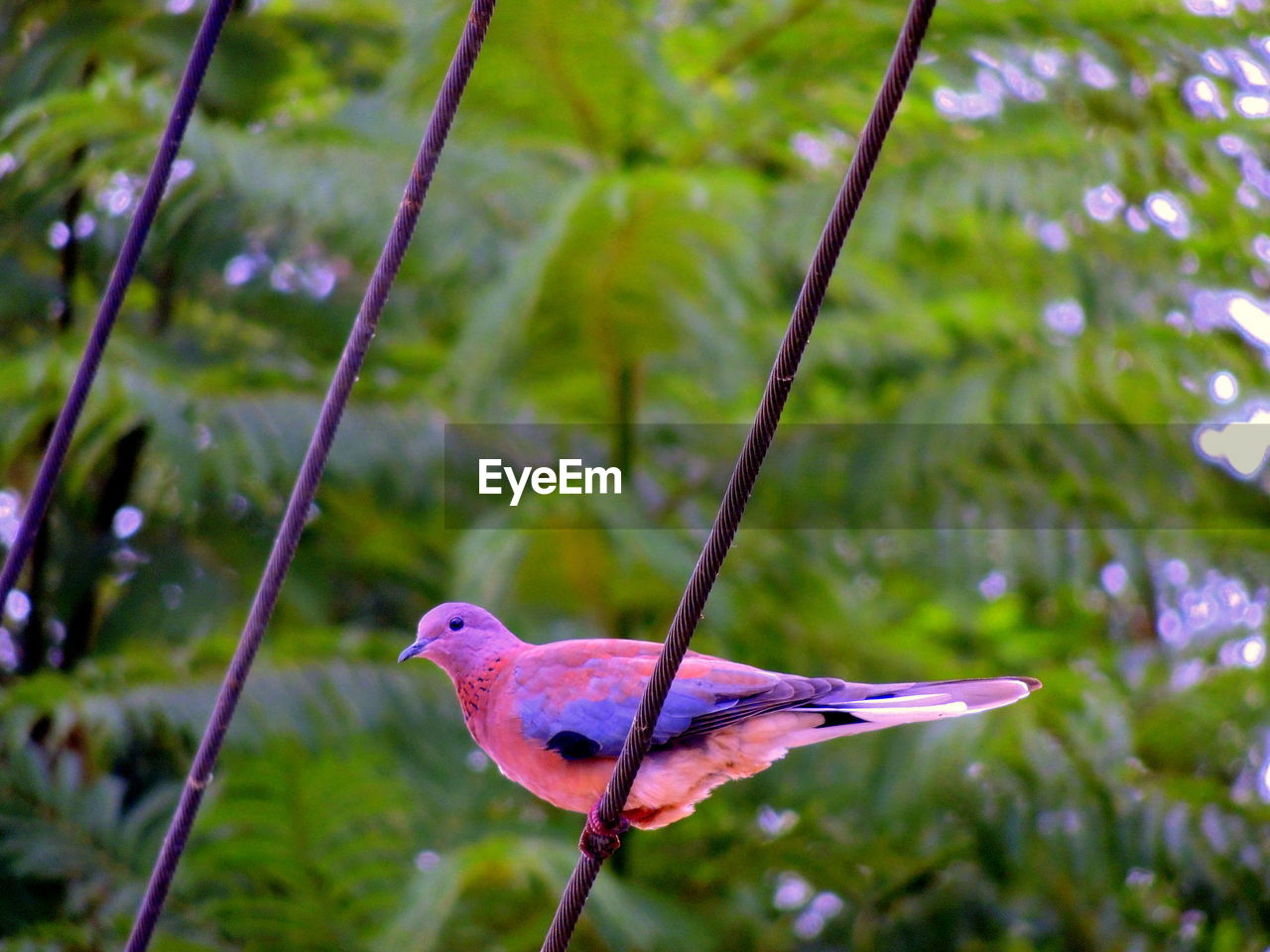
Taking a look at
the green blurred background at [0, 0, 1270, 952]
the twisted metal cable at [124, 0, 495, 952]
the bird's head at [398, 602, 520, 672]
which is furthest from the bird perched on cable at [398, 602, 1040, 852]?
the green blurred background at [0, 0, 1270, 952]

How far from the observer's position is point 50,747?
3.50m

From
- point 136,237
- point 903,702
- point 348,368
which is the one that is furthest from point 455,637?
point 136,237

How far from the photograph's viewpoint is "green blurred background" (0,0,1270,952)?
3047 millimetres

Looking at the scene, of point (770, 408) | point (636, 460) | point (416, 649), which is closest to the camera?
point (770, 408)

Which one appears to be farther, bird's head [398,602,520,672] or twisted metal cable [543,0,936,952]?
bird's head [398,602,520,672]

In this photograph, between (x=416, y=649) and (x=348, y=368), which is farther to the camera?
(x=416, y=649)

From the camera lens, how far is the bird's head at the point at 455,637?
4.86 feet

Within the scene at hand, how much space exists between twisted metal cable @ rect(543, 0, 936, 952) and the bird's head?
0.32 meters

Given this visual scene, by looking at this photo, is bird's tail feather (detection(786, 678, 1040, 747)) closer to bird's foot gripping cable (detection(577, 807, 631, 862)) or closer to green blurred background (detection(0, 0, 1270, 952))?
bird's foot gripping cable (detection(577, 807, 631, 862))

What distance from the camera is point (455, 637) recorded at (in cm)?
150

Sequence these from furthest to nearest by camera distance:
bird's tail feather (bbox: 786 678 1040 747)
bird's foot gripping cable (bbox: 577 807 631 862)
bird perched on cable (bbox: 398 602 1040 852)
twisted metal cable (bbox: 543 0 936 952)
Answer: bird perched on cable (bbox: 398 602 1040 852) < bird's foot gripping cable (bbox: 577 807 631 862) < bird's tail feather (bbox: 786 678 1040 747) < twisted metal cable (bbox: 543 0 936 952)

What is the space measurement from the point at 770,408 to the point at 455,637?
53 centimetres

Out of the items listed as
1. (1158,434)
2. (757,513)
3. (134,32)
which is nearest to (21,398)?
(134,32)

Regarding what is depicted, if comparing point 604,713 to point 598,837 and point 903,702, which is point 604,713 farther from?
point 903,702
